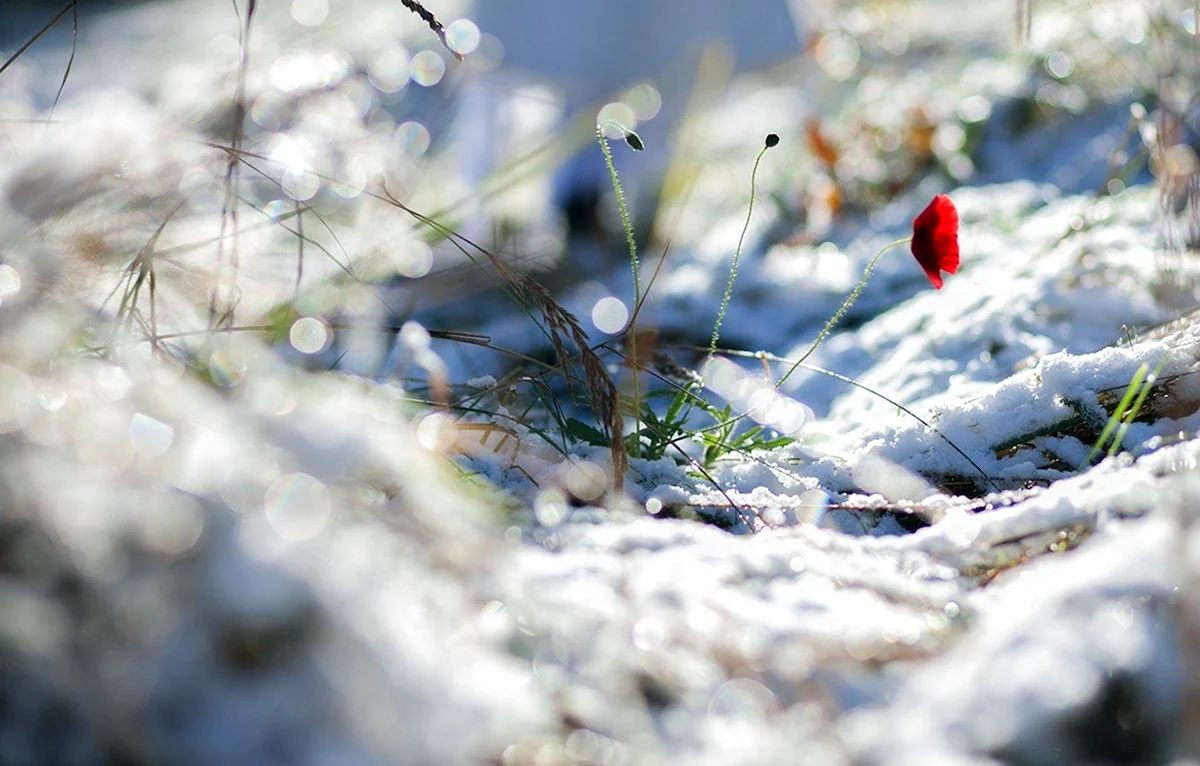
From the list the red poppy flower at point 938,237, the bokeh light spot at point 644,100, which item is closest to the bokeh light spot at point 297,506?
the red poppy flower at point 938,237

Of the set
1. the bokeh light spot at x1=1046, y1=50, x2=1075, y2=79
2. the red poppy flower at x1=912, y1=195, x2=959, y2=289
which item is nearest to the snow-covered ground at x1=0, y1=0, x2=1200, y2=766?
the red poppy flower at x1=912, y1=195, x2=959, y2=289

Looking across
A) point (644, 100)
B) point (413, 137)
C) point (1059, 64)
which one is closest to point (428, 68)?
point (413, 137)

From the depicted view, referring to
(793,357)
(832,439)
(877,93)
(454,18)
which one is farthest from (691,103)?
(832,439)

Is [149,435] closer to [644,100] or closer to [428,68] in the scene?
[644,100]

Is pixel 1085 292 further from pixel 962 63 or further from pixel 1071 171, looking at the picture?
pixel 962 63

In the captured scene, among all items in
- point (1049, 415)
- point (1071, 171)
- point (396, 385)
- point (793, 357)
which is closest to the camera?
point (1049, 415)

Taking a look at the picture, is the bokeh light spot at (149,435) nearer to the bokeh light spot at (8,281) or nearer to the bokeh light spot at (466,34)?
the bokeh light spot at (8,281)

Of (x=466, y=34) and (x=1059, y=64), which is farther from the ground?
(x=466, y=34)
